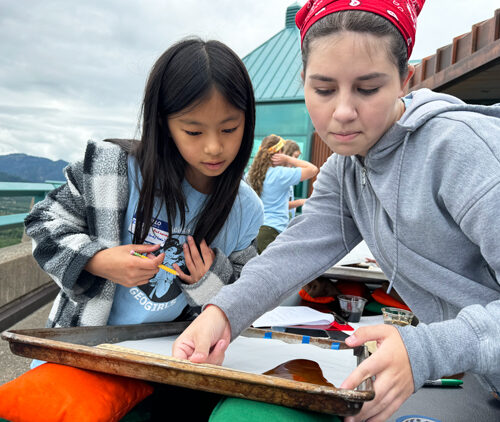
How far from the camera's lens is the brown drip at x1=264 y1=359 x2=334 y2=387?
70 cm

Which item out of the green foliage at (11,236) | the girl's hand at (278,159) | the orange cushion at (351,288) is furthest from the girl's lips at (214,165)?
the girl's hand at (278,159)

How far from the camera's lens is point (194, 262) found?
116 centimetres

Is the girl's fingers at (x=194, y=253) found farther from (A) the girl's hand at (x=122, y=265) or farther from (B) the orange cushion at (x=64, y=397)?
(B) the orange cushion at (x=64, y=397)

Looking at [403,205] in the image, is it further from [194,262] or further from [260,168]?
[260,168]

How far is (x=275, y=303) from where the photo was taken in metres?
0.97

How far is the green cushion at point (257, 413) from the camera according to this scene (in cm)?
49

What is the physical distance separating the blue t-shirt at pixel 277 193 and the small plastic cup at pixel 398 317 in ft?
8.54

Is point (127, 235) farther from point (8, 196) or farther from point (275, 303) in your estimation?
point (8, 196)

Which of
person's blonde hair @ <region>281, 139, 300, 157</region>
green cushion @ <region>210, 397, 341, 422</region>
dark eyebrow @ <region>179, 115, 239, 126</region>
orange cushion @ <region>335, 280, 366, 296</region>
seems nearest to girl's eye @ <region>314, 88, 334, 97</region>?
dark eyebrow @ <region>179, 115, 239, 126</region>

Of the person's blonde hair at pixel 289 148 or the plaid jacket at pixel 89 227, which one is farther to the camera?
the person's blonde hair at pixel 289 148

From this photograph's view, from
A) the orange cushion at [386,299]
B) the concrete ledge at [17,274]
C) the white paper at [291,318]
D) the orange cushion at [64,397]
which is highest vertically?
the orange cushion at [64,397]

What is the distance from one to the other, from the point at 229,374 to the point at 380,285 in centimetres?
166

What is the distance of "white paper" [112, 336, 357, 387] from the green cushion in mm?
220

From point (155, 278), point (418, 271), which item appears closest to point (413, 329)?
point (418, 271)
